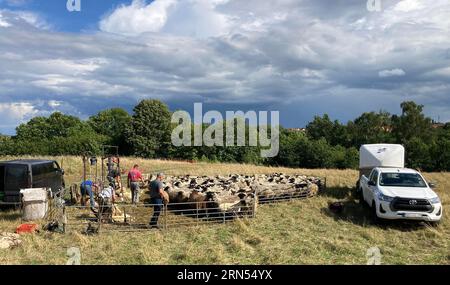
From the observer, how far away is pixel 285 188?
18859 mm

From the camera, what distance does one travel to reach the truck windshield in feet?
48.1

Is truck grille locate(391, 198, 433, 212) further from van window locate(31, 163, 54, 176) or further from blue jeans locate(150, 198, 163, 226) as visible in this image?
van window locate(31, 163, 54, 176)

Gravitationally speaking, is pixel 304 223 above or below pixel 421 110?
below

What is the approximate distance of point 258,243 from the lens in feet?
36.0

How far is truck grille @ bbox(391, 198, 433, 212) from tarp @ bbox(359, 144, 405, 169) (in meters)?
6.02

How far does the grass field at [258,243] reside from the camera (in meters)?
9.54

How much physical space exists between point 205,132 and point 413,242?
71732 millimetres

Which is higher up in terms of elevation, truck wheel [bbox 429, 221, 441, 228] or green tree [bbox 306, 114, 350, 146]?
green tree [bbox 306, 114, 350, 146]

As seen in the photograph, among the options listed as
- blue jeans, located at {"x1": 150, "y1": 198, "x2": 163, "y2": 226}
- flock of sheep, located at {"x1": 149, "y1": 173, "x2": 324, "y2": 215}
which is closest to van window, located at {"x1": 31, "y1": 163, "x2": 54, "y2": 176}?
flock of sheep, located at {"x1": 149, "y1": 173, "x2": 324, "y2": 215}

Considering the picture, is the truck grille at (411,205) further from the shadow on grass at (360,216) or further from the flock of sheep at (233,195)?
the flock of sheep at (233,195)

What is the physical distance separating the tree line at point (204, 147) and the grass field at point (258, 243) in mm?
52812

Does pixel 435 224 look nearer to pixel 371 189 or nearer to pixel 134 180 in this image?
pixel 371 189
